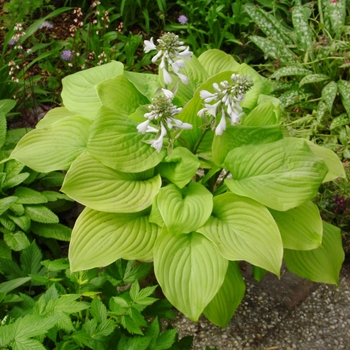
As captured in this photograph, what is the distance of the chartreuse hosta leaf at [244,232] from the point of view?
1561mm

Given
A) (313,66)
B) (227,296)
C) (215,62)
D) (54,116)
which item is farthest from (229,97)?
(313,66)

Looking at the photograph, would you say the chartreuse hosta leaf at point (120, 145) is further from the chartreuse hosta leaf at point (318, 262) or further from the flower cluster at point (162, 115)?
the chartreuse hosta leaf at point (318, 262)

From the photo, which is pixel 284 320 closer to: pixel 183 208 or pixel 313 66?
pixel 183 208

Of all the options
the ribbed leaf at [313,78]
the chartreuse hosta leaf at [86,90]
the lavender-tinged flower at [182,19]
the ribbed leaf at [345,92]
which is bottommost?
the ribbed leaf at [345,92]

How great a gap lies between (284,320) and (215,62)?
1.20m

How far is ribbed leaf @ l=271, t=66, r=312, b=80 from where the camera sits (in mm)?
3115

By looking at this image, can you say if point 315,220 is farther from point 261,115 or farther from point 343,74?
point 343,74

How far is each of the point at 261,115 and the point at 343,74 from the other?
1660 mm

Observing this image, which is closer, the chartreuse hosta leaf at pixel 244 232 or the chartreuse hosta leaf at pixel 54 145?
the chartreuse hosta leaf at pixel 244 232

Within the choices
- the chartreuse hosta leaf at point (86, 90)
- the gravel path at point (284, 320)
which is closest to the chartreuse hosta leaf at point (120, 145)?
the chartreuse hosta leaf at point (86, 90)

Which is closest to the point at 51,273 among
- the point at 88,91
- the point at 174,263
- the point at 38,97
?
the point at 174,263

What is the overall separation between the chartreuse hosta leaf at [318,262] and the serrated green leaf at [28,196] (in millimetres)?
1082

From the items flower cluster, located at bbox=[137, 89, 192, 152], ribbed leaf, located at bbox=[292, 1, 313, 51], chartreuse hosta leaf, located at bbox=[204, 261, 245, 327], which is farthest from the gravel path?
ribbed leaf, located at bbox=[292, 1, 313, 51]

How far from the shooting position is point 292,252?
1.87 metres
